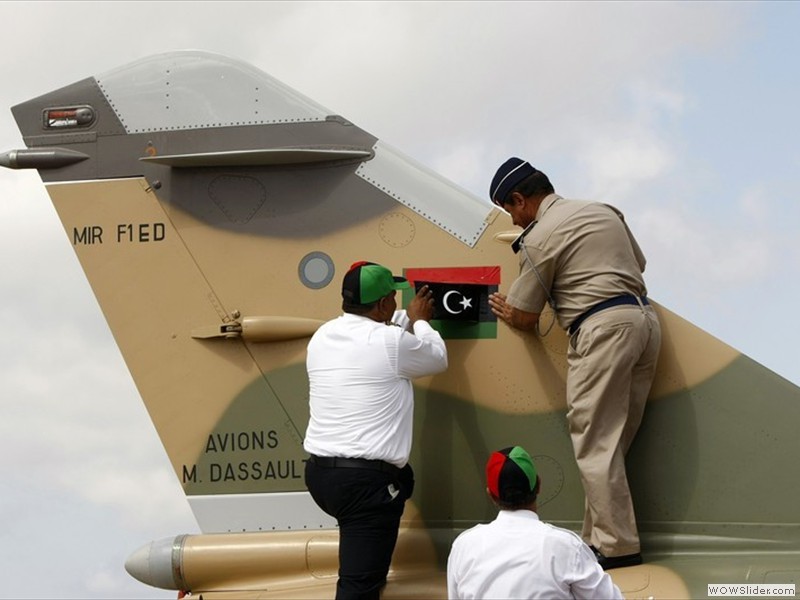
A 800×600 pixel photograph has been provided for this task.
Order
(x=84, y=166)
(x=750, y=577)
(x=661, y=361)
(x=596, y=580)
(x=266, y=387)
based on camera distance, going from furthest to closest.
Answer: (x=84, y=166) → (x=266, y=387) → (x=661, y=361) → (x=750, y=577) → (x=596, y=580)

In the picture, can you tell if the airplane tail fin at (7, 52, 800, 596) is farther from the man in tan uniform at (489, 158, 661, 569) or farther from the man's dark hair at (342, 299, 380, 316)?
the man's dark hair at (342, 299, 380, 316)

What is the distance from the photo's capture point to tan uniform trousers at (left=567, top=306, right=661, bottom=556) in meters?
5.07

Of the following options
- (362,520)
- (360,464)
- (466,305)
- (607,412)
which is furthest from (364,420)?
(607,412)

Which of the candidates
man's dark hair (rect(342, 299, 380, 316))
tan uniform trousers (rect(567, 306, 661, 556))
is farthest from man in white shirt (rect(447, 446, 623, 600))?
man's dark hair (rect(342, 299, 380, 316))

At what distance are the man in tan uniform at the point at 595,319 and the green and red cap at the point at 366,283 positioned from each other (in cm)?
57

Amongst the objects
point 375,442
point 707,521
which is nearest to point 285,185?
point 375,442

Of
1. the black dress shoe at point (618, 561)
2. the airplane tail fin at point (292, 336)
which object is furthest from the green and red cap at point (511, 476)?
the airplane tail fin at point (292, 336)

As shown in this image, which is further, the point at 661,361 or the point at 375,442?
the point at 661,361

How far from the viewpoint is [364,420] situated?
5082 millimetres

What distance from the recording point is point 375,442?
16.6ft

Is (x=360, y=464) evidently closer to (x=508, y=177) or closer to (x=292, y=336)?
(x=292, y=336)

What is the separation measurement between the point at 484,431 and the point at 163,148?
230 centimetres

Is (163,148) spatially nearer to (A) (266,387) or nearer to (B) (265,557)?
(A) (266,387)

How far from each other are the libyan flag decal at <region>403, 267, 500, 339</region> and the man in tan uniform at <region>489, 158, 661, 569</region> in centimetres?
8
